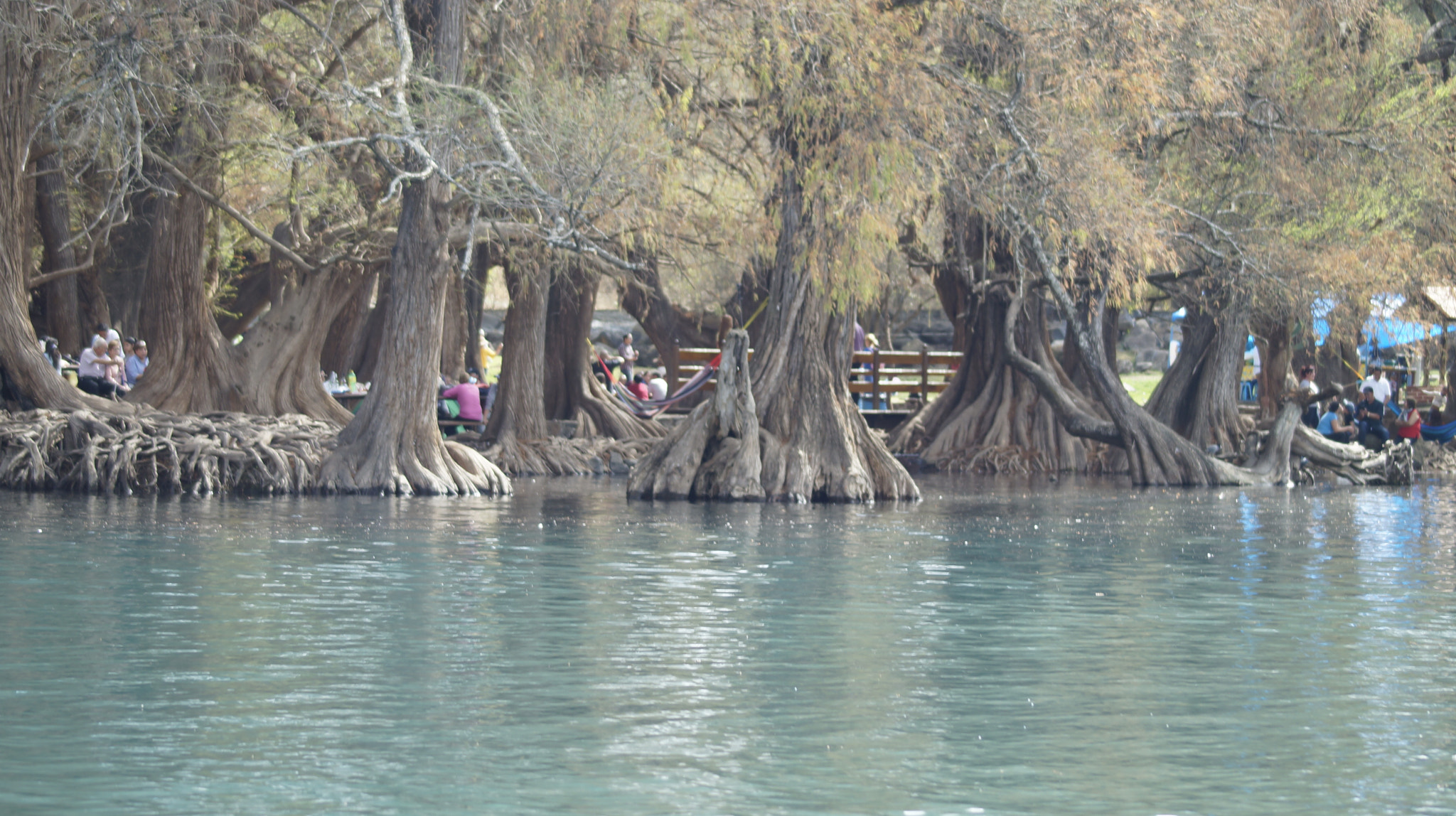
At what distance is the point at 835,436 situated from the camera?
23469 millimetres

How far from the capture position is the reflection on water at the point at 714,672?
7621mm

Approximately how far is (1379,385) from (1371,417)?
2348mm

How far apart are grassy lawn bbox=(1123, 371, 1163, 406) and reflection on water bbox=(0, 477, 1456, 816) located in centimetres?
3853

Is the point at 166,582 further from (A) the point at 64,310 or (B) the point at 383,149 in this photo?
(A) the point at 64,310

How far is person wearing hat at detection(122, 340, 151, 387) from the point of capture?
98.1 ft

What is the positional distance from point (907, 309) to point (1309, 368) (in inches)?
1210

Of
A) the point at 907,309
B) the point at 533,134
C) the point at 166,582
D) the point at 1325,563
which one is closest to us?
the point at 166,582

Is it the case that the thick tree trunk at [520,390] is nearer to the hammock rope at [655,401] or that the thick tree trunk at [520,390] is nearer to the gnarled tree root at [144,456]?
the hammock rope at [655,401]

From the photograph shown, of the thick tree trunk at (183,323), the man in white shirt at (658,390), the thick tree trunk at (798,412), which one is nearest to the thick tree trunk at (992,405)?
the man in white shirt at (658,390)

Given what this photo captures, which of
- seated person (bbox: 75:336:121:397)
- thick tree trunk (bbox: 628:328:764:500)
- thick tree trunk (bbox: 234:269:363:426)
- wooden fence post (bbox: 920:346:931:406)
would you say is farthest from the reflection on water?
wooden fence post (bbox: 920:346:931:406)

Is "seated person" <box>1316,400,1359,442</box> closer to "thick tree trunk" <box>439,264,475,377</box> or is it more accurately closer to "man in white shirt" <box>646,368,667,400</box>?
"man in white shirt" <box>646,368,667,400</box>

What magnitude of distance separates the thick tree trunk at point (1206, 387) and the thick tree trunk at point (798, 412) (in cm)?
967

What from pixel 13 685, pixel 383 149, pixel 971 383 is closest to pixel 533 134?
pixel 383 149

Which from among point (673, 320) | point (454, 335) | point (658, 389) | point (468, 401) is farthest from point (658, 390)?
point (468, 401)
